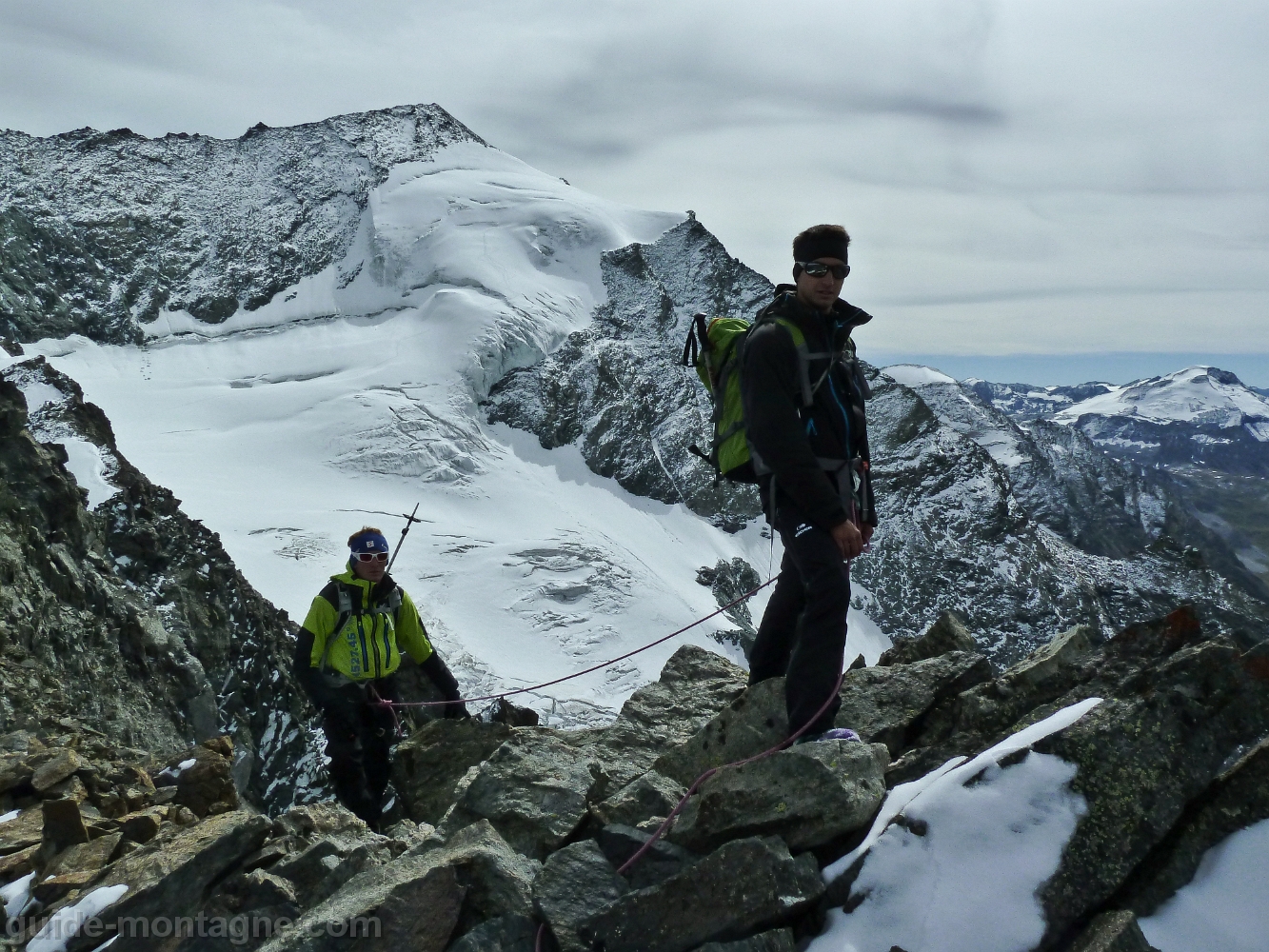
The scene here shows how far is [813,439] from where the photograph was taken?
21.1ft

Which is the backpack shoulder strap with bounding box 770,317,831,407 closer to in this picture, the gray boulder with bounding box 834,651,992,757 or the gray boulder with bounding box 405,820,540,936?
the gray boulder with bounding box 834,651,992,757

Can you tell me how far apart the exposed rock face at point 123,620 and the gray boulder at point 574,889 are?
5116 mm

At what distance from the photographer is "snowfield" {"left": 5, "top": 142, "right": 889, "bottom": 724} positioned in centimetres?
9094

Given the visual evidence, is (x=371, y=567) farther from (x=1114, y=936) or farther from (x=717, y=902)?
(x=1114, y=936)

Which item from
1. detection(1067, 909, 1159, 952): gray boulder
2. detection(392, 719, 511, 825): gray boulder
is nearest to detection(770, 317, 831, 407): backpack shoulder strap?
detection(1067, 909, 1159, 952): gray boulder

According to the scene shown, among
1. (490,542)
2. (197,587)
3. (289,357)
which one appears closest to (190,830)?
(197,587)

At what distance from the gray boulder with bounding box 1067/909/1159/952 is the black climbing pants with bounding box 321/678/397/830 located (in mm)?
6890

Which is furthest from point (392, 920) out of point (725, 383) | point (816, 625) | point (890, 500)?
point (890, 500)

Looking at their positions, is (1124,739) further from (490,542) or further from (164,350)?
(164,350)

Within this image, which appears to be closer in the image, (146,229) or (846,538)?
(846,538)

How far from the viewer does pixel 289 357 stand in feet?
506

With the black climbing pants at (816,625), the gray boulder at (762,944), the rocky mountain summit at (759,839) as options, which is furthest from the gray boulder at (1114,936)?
the black climbing pants at (816,625)

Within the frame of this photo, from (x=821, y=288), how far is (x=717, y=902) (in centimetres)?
377

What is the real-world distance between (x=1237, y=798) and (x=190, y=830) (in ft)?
21.4
